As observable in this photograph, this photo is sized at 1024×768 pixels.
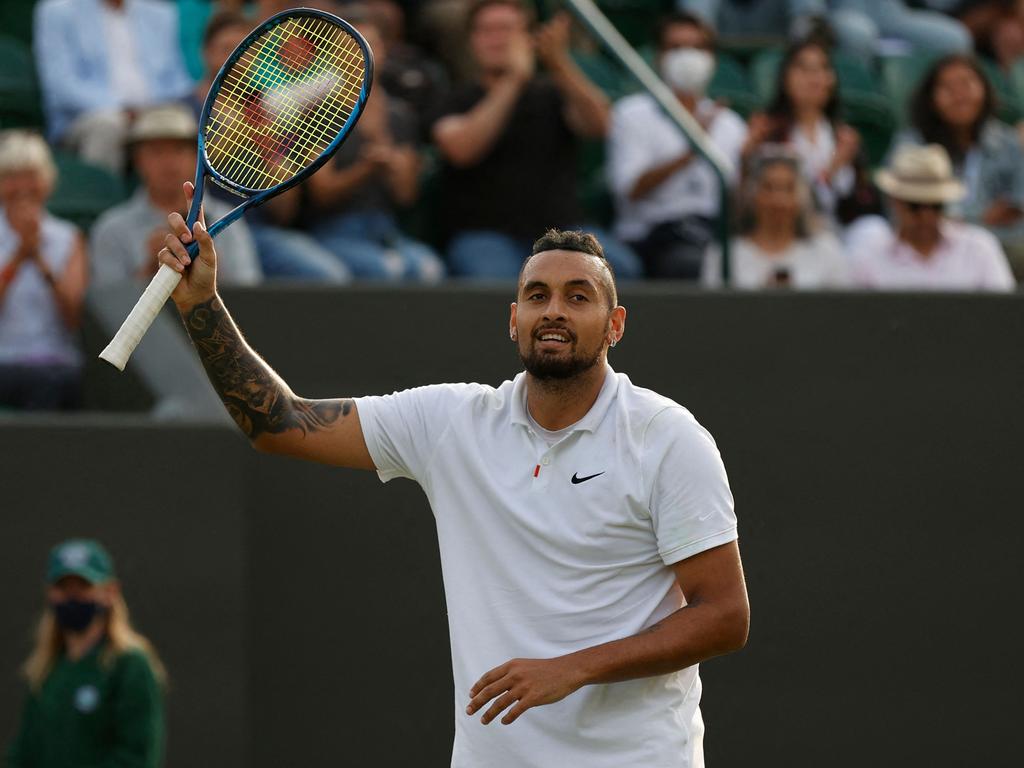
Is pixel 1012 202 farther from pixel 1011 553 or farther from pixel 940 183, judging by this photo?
pixel 1011 553

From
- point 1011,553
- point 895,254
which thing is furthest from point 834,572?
point 895,254

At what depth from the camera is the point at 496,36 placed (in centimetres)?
715

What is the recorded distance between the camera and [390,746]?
6.37m

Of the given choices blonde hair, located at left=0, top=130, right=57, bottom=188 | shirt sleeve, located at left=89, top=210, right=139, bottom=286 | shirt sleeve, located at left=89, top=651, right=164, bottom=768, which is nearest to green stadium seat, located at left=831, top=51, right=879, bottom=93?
shirt sleeve, located at left=89, top=210, right=139, bottom=286

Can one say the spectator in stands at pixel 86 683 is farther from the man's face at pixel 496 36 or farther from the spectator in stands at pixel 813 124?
the spectator in stands at pixel 813 124

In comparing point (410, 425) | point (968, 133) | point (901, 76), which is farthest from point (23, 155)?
point (901, 76)

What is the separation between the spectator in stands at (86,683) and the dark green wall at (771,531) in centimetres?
45

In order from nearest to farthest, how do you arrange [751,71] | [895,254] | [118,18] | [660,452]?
[660,452], [895,254], [118,18], [751,71]

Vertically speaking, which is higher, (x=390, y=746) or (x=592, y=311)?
(x=592, y=311)

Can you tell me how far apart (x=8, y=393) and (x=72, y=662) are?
1101 mm

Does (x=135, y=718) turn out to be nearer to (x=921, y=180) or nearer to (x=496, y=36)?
(x=496, y=36)

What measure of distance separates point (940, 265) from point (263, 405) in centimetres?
409

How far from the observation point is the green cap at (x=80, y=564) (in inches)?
225

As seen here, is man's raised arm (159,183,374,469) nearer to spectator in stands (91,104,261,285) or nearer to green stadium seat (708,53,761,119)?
spectator in stands (91,104,261,285)
